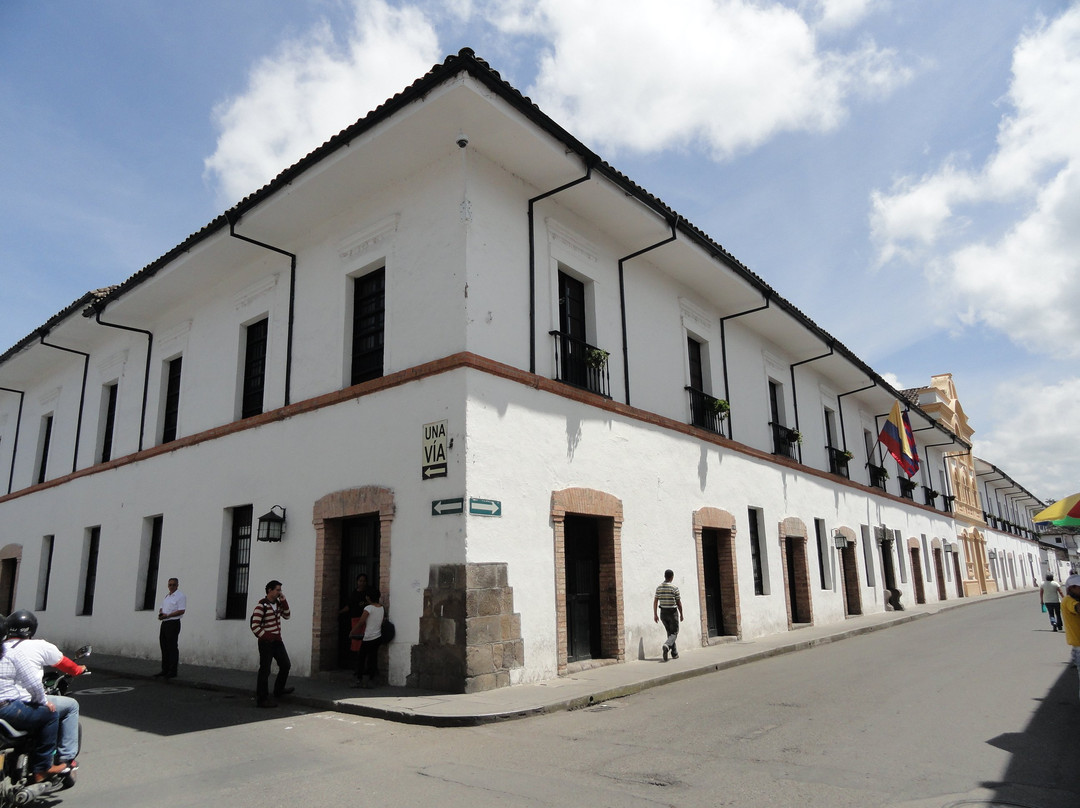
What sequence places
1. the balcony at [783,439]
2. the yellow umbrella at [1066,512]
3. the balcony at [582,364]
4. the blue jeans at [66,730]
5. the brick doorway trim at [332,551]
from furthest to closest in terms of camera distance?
1. the balcony at [783,439]
2. the balcony at [582,364]
3. the yellow umbrella at [1066,512]
4. the brick doorway trim at [332,551]
5. the blue jeans at [66,730]

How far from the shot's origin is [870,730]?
6426 mm

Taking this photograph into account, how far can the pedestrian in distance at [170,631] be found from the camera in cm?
1106

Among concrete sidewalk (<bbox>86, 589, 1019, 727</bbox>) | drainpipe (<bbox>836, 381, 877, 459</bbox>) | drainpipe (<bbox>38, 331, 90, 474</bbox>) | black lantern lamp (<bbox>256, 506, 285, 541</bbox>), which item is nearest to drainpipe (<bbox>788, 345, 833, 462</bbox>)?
drainpipe (<bbox>836, 381, 877, 459</bbox>)

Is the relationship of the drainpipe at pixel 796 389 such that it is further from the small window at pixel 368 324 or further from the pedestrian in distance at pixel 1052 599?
the small window at pixel 368 324

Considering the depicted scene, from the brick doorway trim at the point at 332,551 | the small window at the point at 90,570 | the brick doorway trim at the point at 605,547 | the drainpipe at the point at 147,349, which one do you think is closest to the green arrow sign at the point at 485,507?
the brick doorway trim at the point at 605,547

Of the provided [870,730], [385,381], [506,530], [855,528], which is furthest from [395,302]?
[855,528]

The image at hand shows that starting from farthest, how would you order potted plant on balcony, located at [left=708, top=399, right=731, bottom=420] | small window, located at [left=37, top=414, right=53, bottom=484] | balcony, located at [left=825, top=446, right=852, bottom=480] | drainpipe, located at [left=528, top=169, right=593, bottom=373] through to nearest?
balcony, located at [left=825, top=446, right=852, bottom=480]
small window, located at [left=37, top=414, right=53, bottom=484]
potted plant on balcony, located at [left=708, top=399, right=731, bottom=420]
drainpipe, located at [left=528, top=169, right=593, bottom=373]

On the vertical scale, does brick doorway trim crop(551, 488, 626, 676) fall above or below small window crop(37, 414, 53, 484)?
below

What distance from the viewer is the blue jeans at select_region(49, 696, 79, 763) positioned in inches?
196

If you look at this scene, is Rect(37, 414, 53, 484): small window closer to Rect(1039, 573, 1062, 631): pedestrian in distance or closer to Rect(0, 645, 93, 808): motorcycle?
Rect(0, 645, 93, 808): motorcycle

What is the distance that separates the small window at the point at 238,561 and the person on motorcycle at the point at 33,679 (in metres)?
6.92

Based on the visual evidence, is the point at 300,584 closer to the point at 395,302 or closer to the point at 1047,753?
the point at 395,302

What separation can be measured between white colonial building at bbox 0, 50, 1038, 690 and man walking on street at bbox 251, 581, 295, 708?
40.6 inches

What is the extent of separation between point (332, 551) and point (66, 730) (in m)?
5.47
